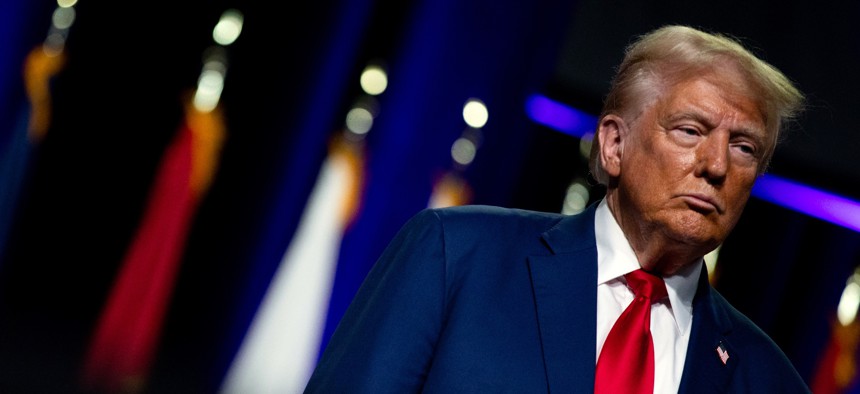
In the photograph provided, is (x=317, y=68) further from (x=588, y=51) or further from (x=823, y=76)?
(x=823, y=76)

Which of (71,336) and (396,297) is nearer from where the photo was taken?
(396,297)

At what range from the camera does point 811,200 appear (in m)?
4.23

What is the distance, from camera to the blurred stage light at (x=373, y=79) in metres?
6.50

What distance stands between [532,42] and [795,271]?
123 inches

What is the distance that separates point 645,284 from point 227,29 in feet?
22.6

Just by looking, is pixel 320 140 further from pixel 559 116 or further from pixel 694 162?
pixel 694 162

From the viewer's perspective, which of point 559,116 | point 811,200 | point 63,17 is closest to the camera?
point 811,200

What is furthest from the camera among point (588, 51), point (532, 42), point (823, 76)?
point (532, 42)

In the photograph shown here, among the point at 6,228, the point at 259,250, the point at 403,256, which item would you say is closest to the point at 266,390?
the point at 259,250

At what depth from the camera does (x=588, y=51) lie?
4.02 meters

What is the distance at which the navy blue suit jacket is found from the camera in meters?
1.45

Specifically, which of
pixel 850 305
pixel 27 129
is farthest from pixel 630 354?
pixel 850 305

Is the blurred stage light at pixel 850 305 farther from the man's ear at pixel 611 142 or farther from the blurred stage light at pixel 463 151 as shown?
the man's ear at pixel 611 142

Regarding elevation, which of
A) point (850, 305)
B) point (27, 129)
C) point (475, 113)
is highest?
point (475, 113)
